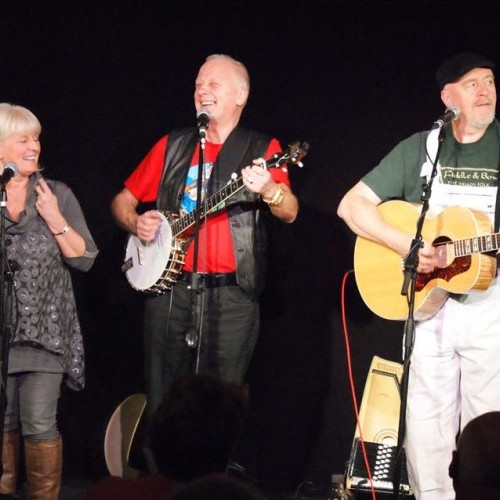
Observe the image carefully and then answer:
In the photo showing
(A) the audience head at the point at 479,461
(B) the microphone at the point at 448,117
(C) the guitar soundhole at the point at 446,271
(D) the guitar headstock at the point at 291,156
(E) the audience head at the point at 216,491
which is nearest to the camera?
(E) the audience head at the point at 216,491

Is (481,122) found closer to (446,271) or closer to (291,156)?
(446,271)

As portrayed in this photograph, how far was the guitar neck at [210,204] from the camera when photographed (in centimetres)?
463

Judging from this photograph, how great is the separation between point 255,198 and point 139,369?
1.68m

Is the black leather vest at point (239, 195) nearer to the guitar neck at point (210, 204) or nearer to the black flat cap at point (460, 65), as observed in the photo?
the guitar neck at point (210, 204)

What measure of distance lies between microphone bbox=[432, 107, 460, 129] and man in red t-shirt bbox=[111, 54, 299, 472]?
844 millimetres

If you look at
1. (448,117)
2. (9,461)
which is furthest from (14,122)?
(448,117)

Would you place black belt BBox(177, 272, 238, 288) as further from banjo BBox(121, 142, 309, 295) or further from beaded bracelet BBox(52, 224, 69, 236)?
beaded bracelet BBox(52, 224, 69, 236)

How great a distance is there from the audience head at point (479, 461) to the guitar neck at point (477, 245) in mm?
1650

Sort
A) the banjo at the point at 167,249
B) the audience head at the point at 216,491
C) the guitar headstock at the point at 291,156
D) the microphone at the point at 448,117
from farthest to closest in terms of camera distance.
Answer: the banjo at the point at 167,249
the guitar headstock at the point at 291,156
the microphone at the point at 448,117
the audience head at the point at 216,491

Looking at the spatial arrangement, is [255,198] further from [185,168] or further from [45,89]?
[45,89]

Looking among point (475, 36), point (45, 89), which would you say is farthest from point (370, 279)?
point (45, 89)

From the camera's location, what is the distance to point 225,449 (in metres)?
2.50

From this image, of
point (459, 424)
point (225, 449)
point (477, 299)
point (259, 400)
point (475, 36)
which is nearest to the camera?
point (225, 449)

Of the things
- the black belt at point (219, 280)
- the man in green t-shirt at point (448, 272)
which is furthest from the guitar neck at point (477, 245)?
the black belt at point (219, 280)
